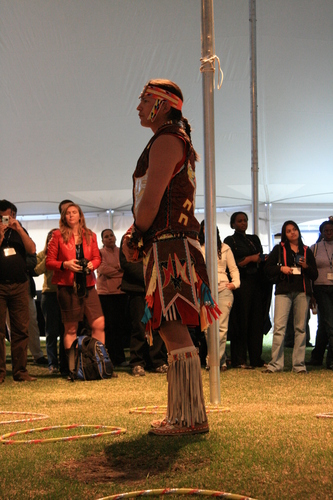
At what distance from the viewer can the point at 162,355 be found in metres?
6.48

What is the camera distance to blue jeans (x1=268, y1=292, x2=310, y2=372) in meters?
6.11

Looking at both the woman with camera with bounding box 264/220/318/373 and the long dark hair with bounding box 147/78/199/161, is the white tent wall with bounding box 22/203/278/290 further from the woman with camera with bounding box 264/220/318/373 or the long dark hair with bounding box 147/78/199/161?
the long dark hair with bounding box 147/78/199/161

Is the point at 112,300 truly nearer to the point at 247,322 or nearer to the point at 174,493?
the point at 247,322

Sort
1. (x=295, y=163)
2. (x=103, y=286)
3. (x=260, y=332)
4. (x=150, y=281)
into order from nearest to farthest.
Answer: (x=150, y=281) → (x=260, y=332) → (x=103, y=286) → (x=295, y=163)

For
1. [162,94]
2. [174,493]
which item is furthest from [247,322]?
[174,493]

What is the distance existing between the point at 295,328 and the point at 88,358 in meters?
2.22

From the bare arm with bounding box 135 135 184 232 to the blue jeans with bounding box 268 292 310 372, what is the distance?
12.9ft

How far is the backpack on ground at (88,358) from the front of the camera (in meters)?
5.66

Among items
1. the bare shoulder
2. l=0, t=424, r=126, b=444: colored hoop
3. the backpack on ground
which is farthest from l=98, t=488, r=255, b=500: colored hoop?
the backpack on ground

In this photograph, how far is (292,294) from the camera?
20.6ft

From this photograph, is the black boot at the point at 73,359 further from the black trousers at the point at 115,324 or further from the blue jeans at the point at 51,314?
the black trousers at the point at 115,324

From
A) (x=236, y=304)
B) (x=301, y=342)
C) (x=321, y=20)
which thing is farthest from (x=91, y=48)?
(x=301, y=342)

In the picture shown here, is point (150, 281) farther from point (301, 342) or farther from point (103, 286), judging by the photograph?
point (103, 286)

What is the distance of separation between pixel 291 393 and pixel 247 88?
7438 mm
